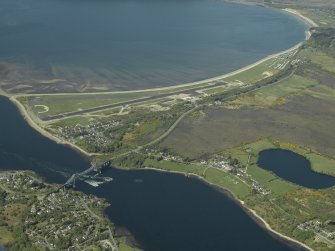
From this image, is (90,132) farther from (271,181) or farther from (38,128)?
(271,181)

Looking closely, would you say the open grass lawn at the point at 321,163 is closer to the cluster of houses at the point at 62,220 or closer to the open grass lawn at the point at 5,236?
the cluster of houses at the point at 62,220

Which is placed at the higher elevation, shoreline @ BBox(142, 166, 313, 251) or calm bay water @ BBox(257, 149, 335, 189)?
calm bay water @ BBox(257, 149, 335, 189)

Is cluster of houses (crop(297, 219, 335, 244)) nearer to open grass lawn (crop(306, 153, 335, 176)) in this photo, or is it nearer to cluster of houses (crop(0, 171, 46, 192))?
open grass lawn (crop(306, 153, 335, 176))

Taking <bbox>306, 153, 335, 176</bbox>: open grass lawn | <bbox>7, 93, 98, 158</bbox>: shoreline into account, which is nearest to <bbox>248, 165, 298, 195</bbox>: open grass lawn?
<bbox>306, 153, 335, 176</bbox>: open grass lawn

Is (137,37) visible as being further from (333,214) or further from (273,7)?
(333,214)

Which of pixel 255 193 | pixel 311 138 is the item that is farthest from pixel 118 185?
pixel 311 138

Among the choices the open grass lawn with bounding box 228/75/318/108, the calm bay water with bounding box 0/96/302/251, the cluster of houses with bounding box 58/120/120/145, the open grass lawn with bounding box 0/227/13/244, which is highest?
the open grass lawn with bounding box 228/75/318/108

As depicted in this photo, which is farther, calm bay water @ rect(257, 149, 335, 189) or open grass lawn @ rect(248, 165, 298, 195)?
calm bay water @ rect(257, 149, 335, 189)
